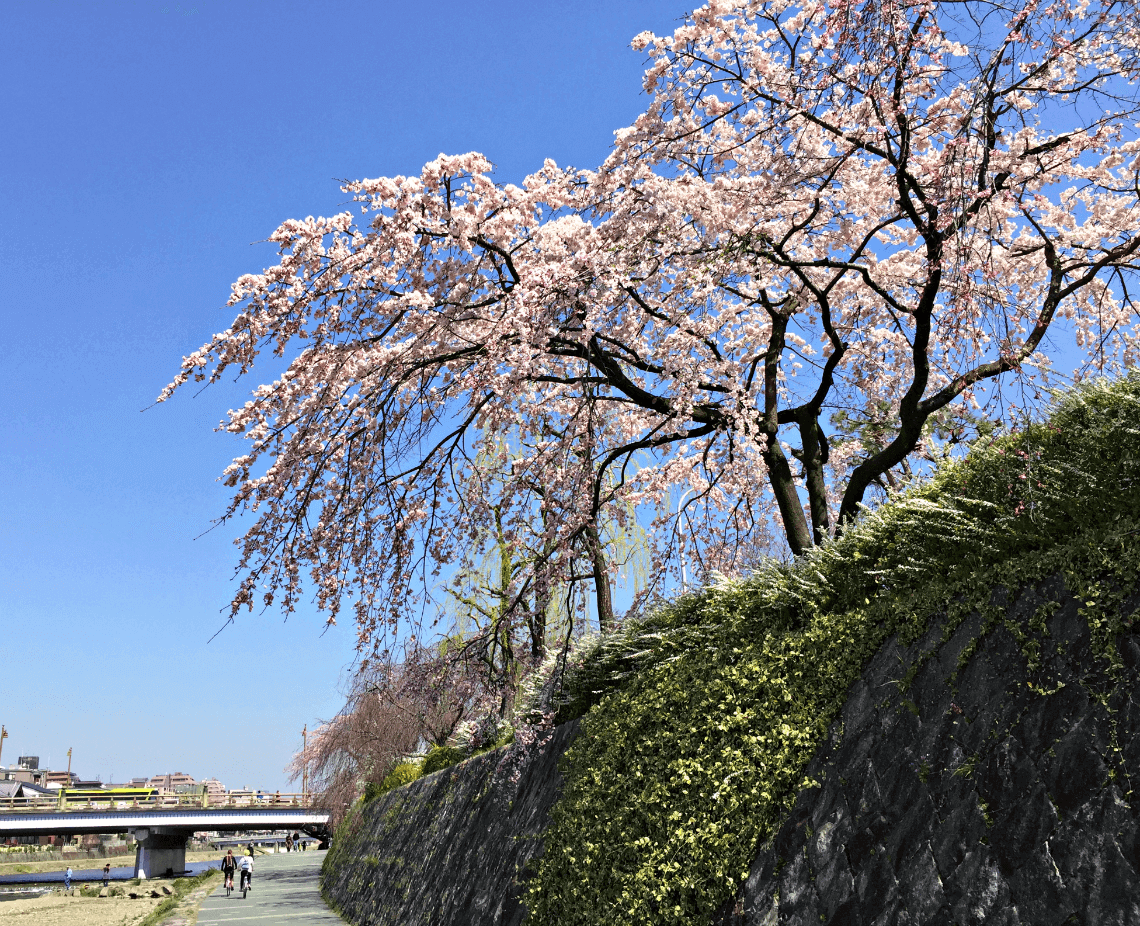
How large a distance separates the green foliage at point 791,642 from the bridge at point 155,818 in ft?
176

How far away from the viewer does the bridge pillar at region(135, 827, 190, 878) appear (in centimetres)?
5331

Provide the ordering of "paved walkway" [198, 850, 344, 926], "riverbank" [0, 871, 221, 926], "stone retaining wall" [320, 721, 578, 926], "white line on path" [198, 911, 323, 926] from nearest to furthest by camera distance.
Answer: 1. "stone retaining wall" [320, 721, 578, 926]
2. "white line on path" [198, 911, 323, 926]
3. "paved walkway" [198, 850, 344, 926]
4. "riverbank" [0, 871, 221, 926]

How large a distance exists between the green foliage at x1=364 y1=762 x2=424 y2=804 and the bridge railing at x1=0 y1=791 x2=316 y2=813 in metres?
34.4

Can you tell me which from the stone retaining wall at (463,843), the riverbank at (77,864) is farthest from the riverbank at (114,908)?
the riverbank at (77,864)

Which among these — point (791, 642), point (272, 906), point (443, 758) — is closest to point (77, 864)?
point (272, 906)

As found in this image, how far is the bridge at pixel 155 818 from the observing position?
162 feet

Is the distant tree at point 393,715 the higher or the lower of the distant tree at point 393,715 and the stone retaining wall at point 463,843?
the higher

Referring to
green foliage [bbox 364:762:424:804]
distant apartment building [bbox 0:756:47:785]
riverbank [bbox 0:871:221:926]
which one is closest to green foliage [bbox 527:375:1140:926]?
green foliage [bbox 364:762:424:804]

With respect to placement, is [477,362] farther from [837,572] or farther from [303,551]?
[837,572]

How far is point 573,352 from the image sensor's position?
30.7 feet

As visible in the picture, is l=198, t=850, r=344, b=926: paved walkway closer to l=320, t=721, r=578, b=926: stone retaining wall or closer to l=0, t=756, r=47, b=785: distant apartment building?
l=320, t=721, r=578, b=926: stone retaining wall

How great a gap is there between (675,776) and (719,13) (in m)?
7.13

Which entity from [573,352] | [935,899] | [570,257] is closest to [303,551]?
[573,352]

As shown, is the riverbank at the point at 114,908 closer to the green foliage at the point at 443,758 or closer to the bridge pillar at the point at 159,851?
the green foliage at the point at 443,758
